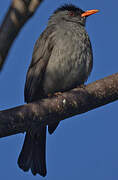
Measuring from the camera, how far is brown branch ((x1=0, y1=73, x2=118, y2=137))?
348 centimetres

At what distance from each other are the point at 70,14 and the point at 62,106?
258 centimetres

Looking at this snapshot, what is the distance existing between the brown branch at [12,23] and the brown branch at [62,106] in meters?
1.71

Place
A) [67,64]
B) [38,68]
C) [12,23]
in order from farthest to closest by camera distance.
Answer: [38,68] → [67,64] → [12,23]

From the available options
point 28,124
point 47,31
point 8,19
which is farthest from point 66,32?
point 8,19

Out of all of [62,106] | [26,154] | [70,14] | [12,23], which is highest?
[70,14]

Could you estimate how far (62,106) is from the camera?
150 inches

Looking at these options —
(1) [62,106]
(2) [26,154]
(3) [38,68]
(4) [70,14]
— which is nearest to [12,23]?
(1) [62,106]

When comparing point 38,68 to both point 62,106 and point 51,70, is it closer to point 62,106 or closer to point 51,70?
point 51,70

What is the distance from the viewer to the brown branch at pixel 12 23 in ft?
5.69

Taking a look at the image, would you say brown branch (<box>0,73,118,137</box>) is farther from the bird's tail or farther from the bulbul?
the bird's tail

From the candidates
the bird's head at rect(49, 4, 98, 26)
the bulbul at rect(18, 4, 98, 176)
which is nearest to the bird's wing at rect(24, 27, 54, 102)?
the bulbul at rect(18, 4, 98, 176)

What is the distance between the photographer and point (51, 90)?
5.02 meters

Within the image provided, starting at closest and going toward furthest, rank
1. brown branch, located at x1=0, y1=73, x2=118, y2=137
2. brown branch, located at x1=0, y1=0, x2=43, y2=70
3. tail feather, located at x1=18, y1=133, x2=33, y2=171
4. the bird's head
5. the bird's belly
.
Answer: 1. brown branch, located at x1=0, y1=0, x2=43, y2=70
2. brown branch, located at x1=0, y1=73, x2=118, y2=137
3. the bird's belly
4. tail feather, located at x1=18, y1=133, x2=33, y2=171
5. the bird's head

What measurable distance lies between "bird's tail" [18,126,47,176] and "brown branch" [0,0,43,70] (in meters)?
3.32
